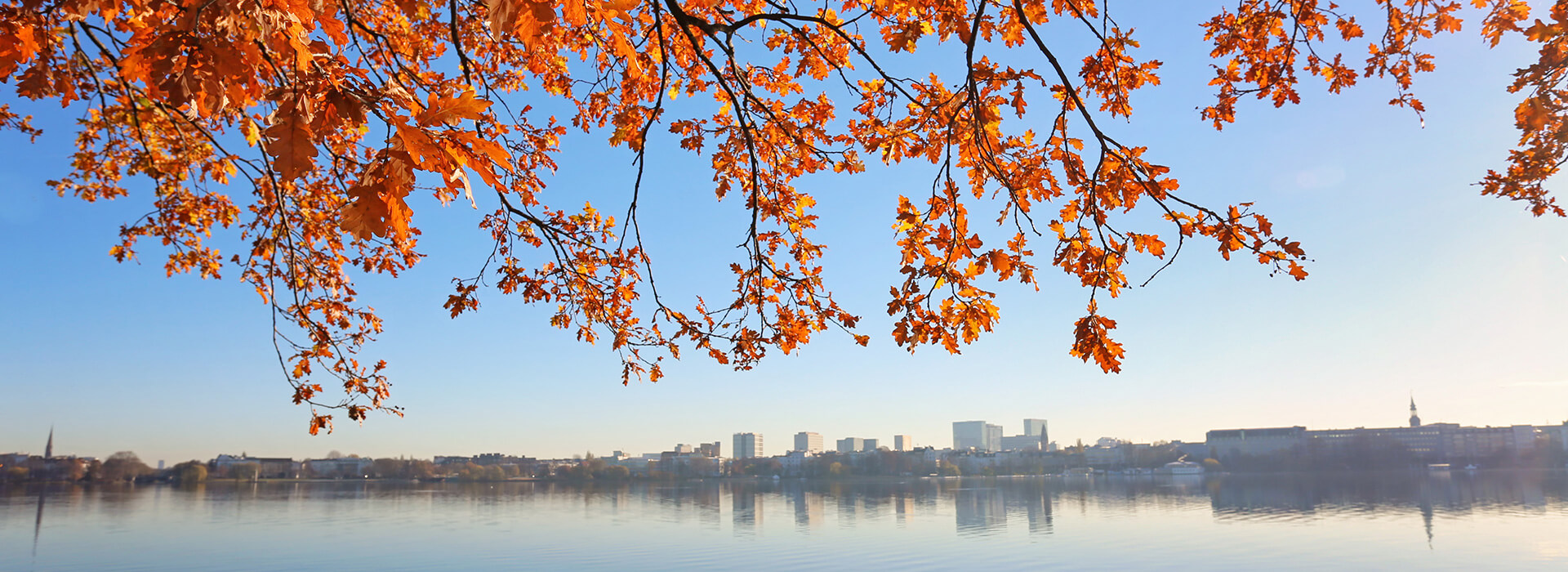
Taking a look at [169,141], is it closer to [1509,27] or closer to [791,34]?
[791,34]

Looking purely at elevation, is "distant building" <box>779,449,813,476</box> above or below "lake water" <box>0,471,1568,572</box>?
below

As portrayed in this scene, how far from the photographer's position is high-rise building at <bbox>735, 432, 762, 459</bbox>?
158 metres

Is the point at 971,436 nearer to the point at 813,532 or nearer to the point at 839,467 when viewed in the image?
the point at 839,467

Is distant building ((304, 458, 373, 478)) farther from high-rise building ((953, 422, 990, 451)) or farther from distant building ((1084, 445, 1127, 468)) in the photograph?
high-rise building ((953, 422, 990, 451))

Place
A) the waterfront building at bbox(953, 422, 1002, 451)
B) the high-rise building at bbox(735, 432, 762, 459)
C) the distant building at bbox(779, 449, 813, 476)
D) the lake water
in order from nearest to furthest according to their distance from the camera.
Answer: the lake water, the distant building at bbox(779, 449, 813, 476), the high-rise building at bbox(735, 432, 762, 459), the waterfront building at bbox(953, 422, 1002, 451)

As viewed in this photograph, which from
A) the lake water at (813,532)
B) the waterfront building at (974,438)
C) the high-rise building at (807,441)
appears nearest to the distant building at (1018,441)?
Answer: the waterfront building at (974,438)

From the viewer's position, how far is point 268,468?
104 meters

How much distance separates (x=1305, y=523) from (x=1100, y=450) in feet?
320

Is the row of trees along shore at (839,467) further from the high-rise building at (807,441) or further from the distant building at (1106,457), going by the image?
the high-rise building at (807,441)

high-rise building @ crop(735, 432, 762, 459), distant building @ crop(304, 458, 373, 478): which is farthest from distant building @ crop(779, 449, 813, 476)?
distant building @ crop(304, 458, 373, 478)

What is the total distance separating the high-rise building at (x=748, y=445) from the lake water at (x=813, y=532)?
9904 cm

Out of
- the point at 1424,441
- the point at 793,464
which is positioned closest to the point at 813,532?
the point at 793,464

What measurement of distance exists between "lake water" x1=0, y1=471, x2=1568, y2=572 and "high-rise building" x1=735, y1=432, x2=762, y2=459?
9904 cm

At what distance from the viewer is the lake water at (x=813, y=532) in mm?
24562
